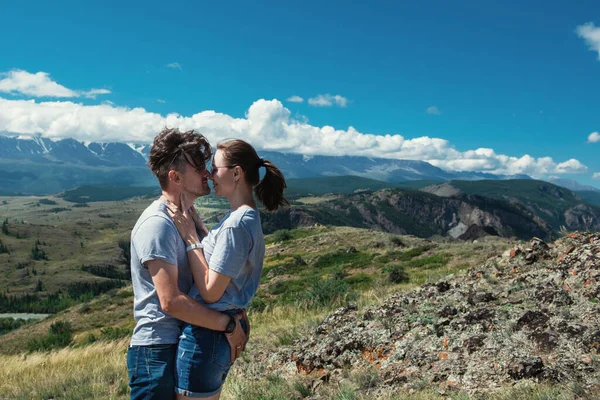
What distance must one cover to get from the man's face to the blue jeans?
3.51ft

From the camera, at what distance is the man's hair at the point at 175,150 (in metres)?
3.20

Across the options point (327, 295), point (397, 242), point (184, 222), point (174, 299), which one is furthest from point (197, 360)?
point (397, 242)

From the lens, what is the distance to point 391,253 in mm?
31391

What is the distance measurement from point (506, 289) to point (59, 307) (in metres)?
132

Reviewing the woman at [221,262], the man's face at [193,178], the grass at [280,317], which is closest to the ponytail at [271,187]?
the woman at [221,262]

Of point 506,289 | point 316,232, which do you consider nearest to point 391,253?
point 316,232

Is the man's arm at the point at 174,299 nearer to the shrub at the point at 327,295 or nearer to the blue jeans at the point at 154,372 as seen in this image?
the blue jeans at the point at 154,372

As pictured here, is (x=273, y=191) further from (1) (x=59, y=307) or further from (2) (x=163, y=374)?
(1) (x=59, y=307)

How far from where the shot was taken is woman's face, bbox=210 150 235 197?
3.29 metres

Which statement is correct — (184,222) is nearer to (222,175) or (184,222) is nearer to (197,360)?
(222,175)

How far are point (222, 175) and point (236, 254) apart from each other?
0.64 metres

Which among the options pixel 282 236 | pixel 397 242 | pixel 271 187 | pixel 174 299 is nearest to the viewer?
pixel 174 299

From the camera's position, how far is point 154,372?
3004mm

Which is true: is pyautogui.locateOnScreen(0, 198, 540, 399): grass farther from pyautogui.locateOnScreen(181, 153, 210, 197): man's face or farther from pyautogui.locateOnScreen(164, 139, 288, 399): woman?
pyautogui.locateOnScreen(181, 153, 210, 197): man's face
